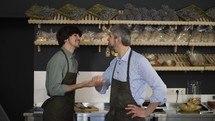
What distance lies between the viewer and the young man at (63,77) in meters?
2.86

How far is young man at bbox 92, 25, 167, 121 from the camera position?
2.49 metres

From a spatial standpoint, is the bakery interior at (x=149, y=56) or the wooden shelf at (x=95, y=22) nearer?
the wooden shelf at (x=95, y=22)

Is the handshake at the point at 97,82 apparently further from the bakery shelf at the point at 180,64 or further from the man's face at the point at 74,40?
the bakery shelf at the point at 180,64

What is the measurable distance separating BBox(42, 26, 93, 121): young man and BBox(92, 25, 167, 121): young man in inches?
16.0

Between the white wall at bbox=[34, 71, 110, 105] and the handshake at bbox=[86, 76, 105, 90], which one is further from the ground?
the handshake at bbox=[86, 76, 105, 90]

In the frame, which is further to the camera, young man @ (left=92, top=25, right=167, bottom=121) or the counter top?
the counter top

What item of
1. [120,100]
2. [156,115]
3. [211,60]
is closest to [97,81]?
[120,100]

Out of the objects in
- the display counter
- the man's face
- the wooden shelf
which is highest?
the wooden shelf

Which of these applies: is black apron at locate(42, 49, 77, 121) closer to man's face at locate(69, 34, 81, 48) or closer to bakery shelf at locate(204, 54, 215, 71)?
man's face at locate(69, 34, 81, 48)

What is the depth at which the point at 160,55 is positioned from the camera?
13.0 ft

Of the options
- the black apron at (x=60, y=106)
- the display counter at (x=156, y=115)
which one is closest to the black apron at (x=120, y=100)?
the black apron at (x=60, y=106)

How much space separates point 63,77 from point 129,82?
0.69 meters

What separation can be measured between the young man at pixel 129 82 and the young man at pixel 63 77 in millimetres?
407

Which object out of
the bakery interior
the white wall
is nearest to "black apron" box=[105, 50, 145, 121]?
the bakery interior
